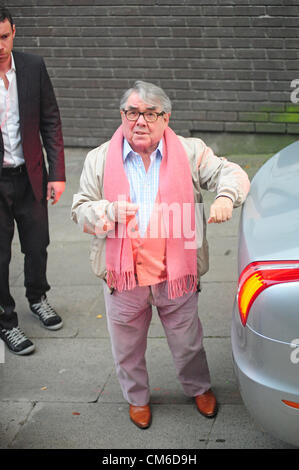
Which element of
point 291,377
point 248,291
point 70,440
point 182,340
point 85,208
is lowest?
point 70,440

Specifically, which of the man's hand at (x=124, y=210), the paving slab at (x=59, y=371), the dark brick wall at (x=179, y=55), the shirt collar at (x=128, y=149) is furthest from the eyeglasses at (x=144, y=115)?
the dark brick wall at (x=179, y=55)

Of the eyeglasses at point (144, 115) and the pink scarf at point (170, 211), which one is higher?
the eyeglasses at point (144, 115)

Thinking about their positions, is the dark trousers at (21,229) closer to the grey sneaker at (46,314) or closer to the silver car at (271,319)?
the grey sneaker at (46,314)

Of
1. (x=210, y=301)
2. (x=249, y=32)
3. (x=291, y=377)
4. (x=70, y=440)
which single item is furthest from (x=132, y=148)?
(x=249, y=32)

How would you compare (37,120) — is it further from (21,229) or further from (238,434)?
(238,434)

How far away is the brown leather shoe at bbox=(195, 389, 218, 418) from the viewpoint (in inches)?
146

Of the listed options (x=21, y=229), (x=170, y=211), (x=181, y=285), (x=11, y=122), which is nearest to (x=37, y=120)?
(x=11, y=122)

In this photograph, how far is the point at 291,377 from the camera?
2.78m

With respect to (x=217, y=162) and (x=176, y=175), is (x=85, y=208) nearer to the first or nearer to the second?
(x=176, y=175)

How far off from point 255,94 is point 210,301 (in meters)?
3.47

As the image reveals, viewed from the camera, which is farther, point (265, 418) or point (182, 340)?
point (182, 340)

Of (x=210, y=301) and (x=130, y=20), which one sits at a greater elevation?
(x=130, y=20)

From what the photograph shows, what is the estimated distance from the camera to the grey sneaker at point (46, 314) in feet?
15.7

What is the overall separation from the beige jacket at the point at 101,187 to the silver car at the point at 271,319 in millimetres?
210
